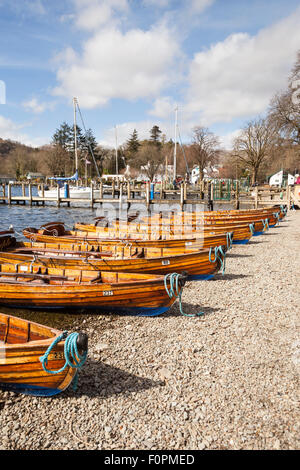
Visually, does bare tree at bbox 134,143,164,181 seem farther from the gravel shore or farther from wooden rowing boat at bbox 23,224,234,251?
the gravel shore

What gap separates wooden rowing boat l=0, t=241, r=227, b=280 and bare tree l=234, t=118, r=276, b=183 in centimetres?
4473

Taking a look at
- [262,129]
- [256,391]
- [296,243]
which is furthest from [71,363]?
[262,129]

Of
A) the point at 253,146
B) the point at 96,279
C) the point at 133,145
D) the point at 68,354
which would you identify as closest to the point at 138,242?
the point at 96,279

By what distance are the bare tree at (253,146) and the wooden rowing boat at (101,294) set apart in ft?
156

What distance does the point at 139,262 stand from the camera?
8477 millimetres

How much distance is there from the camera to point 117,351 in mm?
5512

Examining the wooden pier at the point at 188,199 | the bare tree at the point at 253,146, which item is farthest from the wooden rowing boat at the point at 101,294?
the bare tree at the point at 253,146

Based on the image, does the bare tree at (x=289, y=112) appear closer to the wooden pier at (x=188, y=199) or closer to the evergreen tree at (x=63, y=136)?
the wooden pier at (x=188, y=199)

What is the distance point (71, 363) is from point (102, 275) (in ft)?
11.5

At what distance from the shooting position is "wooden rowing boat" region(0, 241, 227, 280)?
8484 millimetres

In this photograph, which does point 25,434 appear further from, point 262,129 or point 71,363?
point 262,129

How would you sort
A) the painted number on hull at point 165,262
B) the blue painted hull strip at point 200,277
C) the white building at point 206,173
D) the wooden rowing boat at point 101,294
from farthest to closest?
the white building at point 206,173, the blue painted hull strip at point 200,277, the painted number on hull at point 165,262, the wooden rowing boat at point 101,294

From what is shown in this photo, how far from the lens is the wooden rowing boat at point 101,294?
21.7 feet

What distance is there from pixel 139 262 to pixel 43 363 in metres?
4.74
